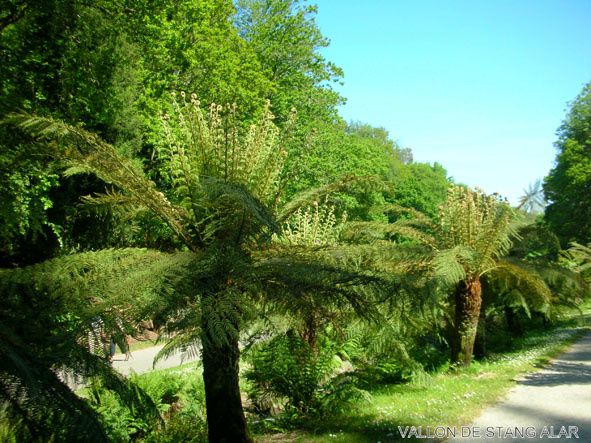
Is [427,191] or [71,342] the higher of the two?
[427,191]

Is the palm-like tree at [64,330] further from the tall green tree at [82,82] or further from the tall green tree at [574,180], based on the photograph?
the tall green tree at [574,180]

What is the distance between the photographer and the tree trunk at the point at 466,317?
951cm

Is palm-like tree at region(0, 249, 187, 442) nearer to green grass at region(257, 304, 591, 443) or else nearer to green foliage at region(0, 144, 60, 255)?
green foliage at region(0, 144, 60, 255)

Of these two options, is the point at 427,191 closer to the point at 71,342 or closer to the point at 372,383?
the point at 372,383

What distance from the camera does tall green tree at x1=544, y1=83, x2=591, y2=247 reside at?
26.2 m

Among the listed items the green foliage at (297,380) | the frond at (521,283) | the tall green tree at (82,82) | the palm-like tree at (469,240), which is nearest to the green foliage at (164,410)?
the green foliage at (297,380)

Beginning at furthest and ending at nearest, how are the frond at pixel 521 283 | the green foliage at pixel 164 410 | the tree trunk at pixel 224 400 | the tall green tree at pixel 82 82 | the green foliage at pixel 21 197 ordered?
the frond at pixel 521 283
the tall green tree at pixel 82 82
the green foliage at pixel 21 197
the green foliage at pixel 164 410
the tree trunk at pixel 224 400

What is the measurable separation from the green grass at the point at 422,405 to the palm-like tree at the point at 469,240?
798mm

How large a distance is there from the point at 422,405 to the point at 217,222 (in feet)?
12.7

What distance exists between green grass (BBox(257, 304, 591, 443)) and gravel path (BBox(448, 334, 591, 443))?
209 mm

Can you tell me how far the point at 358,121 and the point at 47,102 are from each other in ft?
177

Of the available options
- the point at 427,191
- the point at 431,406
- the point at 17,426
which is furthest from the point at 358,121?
the point at 17,426

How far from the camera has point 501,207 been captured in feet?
29.3

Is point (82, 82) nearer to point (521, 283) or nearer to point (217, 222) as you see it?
point (217, 222)
